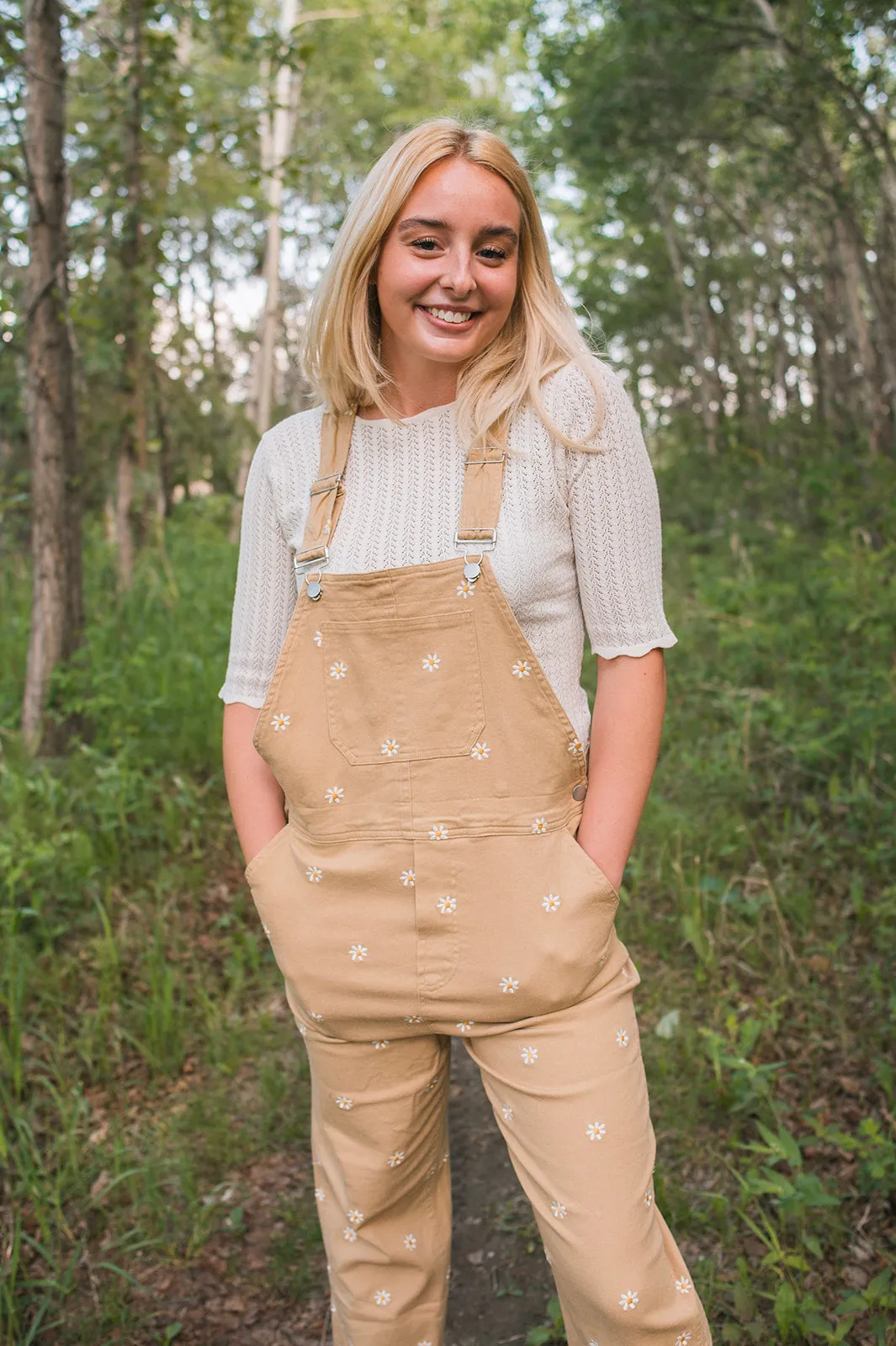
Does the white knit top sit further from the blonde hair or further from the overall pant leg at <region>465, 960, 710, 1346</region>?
the overall pant leg at <region>465, 960, 710, 1346</region>

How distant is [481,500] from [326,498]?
0.94ft

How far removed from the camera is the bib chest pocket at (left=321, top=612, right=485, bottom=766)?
5.37 ft

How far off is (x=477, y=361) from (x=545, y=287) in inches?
7.2

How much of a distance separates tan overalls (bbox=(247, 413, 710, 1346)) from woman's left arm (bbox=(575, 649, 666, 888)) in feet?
0.11

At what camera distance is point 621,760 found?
1.67 metres

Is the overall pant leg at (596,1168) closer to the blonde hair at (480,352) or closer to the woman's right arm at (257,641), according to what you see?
the woman's right arm at (257,641)

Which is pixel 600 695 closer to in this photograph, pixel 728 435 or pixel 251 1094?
pixel 251 1094

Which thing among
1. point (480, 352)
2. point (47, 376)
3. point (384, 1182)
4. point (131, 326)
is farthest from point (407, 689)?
point (131, 326)

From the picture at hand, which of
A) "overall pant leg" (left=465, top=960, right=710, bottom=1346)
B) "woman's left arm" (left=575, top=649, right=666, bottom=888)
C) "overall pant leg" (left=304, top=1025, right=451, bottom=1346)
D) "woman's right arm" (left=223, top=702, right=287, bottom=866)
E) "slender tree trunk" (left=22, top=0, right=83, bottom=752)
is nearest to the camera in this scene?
"overall pant leg" (left=465, top=960, right=710, bottom=1346)

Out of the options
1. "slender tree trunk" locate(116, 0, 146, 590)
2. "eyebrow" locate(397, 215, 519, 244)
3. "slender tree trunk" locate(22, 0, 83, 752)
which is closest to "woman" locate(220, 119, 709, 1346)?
"eyebrow" locate(397, 215, 519, 244)

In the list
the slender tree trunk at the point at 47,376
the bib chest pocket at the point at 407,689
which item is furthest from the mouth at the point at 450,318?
the slender tree trunk at the point at 47,376

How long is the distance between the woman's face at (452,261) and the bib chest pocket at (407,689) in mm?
475

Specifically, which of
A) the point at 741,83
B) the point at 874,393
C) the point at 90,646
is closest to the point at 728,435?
the point at 874,393

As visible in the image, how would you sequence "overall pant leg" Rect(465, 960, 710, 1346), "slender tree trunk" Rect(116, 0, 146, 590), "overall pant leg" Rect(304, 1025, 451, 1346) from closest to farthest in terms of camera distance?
"overall pant leg" Rect(465, 960, 710, 1346), "overall pant leg" Rect(304, 1025, 451, 1346), "slender tree trunk" Rect(116, 0, 146, 590)
